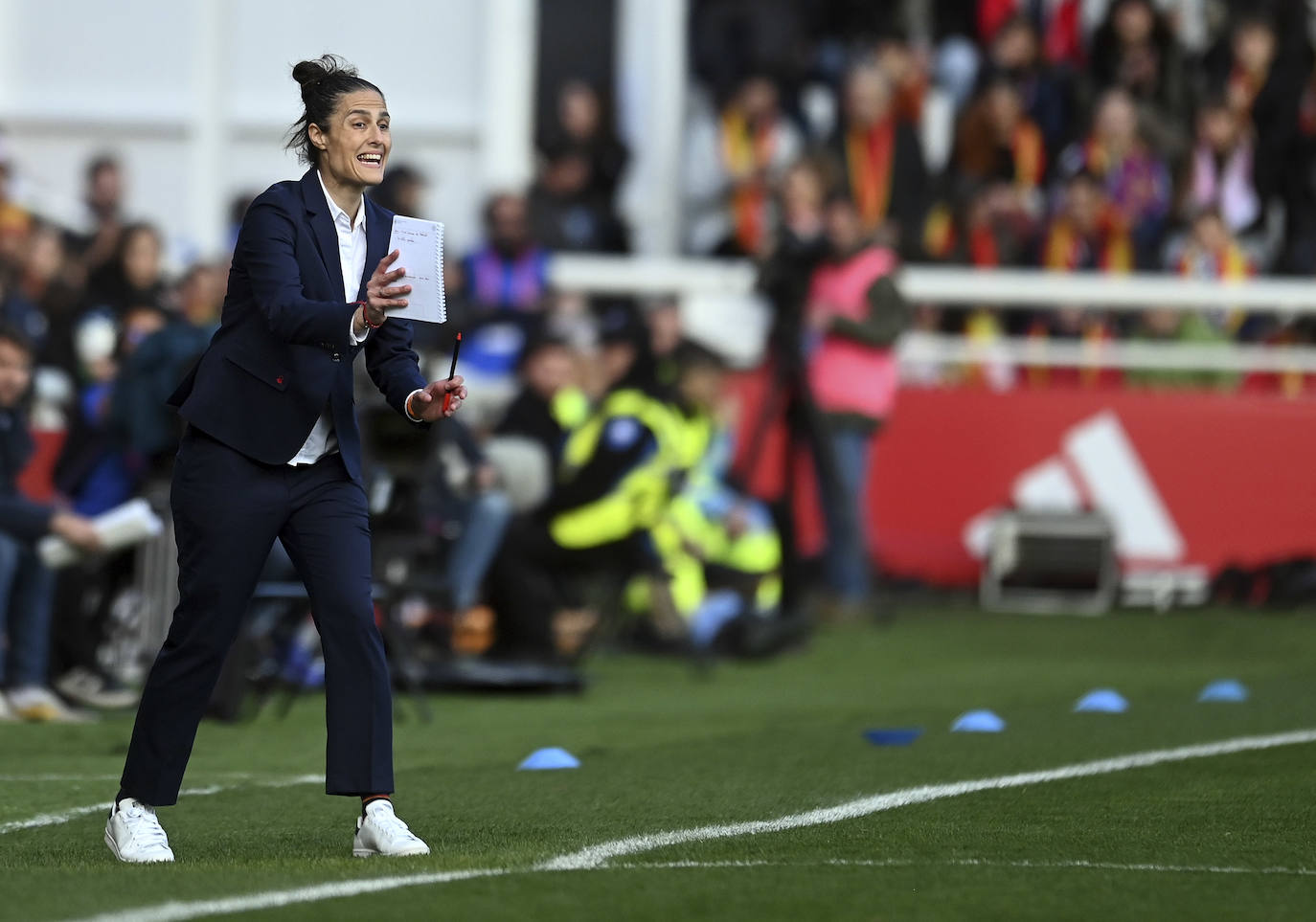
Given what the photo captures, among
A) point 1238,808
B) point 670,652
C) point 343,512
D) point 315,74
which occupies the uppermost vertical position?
point 315,74

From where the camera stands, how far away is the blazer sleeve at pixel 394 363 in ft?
21.4

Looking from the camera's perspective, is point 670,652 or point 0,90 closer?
point 670,652

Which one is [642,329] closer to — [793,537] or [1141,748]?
[793,537]

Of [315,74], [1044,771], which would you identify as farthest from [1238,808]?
[315,74]

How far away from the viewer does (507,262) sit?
51.2ft

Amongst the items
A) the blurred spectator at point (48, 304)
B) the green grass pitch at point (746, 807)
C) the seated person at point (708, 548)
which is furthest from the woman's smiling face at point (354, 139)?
the blurred spectator at point (48, 304)

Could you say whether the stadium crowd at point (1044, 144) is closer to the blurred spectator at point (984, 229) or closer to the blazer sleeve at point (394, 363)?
the blurred spectator at point (984, 229)

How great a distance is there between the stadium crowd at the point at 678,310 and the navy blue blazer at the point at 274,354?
4066mm

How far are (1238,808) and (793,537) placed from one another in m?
6.91

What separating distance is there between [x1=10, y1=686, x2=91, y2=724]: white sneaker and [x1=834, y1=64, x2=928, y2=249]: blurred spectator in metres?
7.53

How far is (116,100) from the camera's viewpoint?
18359mm

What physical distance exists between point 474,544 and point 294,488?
20.2ft

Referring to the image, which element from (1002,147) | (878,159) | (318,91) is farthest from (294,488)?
(1002,147)

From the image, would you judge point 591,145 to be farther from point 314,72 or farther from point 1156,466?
point 314,72
